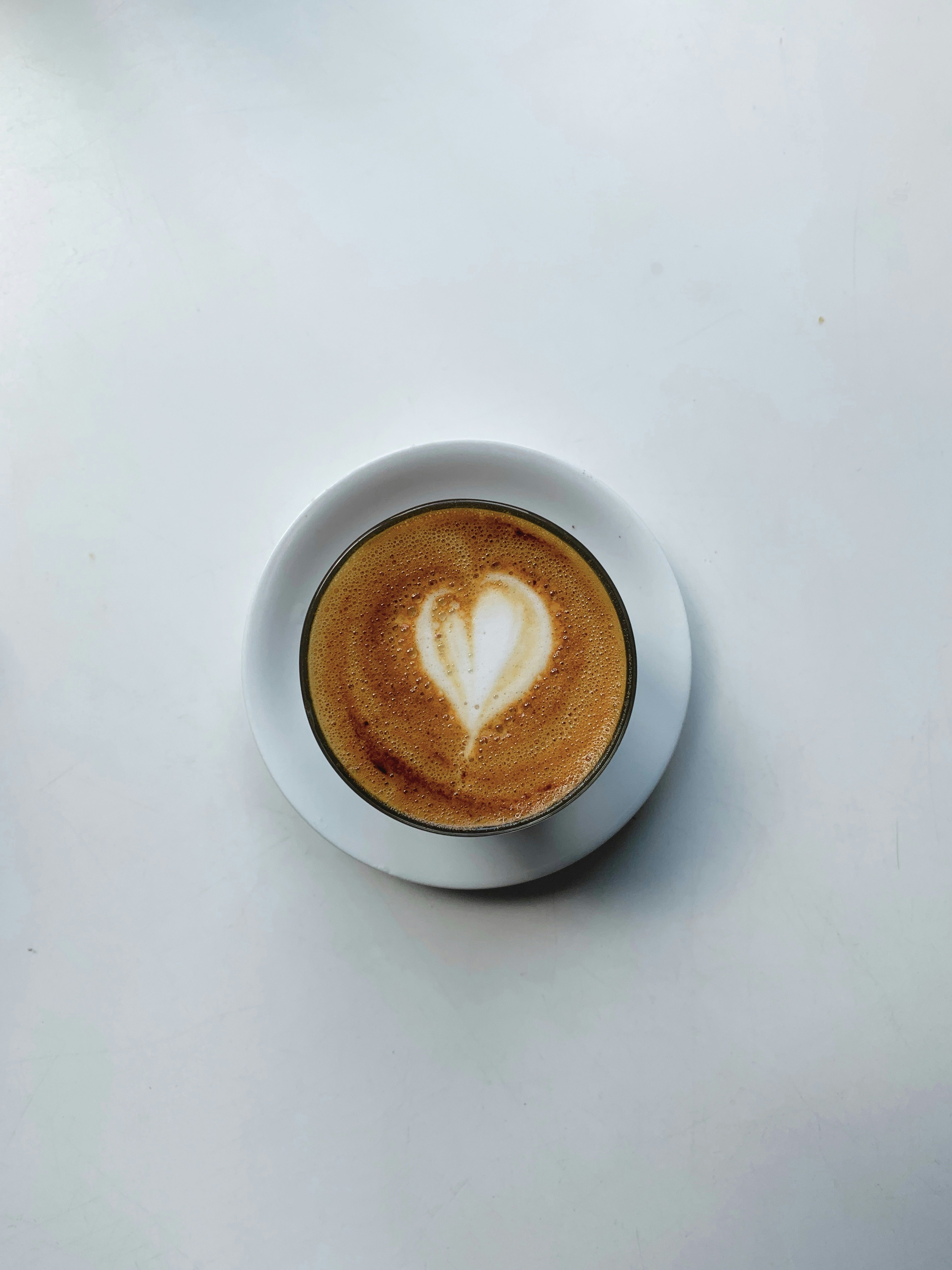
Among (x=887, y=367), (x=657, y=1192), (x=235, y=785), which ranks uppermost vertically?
(x=887, y=367)

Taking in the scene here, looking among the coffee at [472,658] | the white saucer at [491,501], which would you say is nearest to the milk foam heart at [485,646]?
the coffee at [472,658]

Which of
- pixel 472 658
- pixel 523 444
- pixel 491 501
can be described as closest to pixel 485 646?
pixel 472 658

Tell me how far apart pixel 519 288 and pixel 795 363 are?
2.14 feet

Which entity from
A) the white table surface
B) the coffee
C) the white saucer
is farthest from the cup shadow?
the coffee

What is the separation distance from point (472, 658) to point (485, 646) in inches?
1.3

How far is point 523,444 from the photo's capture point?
192 cm

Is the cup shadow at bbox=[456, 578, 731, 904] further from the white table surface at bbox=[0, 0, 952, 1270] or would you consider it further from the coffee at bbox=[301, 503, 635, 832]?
the coffee at bbox=[301, 503, 635, 832]

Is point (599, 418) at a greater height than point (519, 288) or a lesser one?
lesser

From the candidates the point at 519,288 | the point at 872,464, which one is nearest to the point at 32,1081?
the point at 519,288

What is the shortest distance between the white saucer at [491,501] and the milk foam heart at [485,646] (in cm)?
24

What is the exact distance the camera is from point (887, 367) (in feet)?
6.50

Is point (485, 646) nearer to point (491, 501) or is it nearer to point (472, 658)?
point (472, 658)

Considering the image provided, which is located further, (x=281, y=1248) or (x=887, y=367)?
(x=887, y=367)

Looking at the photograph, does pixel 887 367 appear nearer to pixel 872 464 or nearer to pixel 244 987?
pixel 872 464
